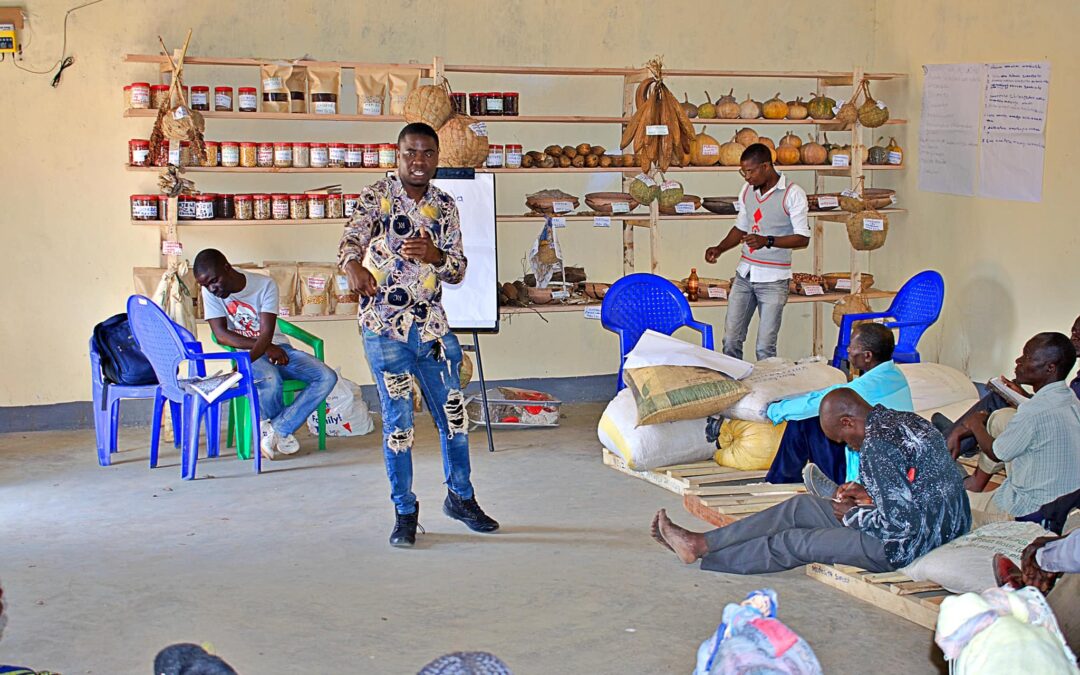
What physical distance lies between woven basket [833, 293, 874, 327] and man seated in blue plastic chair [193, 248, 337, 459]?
341 centimetres

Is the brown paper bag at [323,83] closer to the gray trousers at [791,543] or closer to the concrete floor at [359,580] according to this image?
the concrete floor at [359,580]

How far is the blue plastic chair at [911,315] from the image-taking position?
7.55 meters

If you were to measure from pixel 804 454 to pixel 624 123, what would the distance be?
10.4 feet

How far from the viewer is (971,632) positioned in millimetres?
1638

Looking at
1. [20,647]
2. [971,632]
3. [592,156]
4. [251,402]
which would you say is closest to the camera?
[971,632]

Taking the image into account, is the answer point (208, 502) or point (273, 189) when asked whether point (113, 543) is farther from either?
point (273, 189)

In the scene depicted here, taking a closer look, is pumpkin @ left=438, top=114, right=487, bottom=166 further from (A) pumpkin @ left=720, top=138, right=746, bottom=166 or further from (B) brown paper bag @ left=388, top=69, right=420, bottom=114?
(A) pumpkin @ left=720, top=138, right=746, bottom=166

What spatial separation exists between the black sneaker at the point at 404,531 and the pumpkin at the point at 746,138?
13.4 ft

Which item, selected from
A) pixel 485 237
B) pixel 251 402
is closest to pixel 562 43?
pixel 485 237

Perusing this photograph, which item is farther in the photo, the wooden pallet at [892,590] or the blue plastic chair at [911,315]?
the blue plastic chair at [911,315]

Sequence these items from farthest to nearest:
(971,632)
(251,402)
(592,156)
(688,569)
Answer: (592,156), (251,402), (688,569), (971,632)

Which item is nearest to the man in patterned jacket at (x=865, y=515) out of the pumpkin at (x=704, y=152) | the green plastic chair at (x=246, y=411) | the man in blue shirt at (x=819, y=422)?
the man in blue shirt at (x=819, y=422)

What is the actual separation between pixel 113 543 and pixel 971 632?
164 inches

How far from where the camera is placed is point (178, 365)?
20.5 ft
